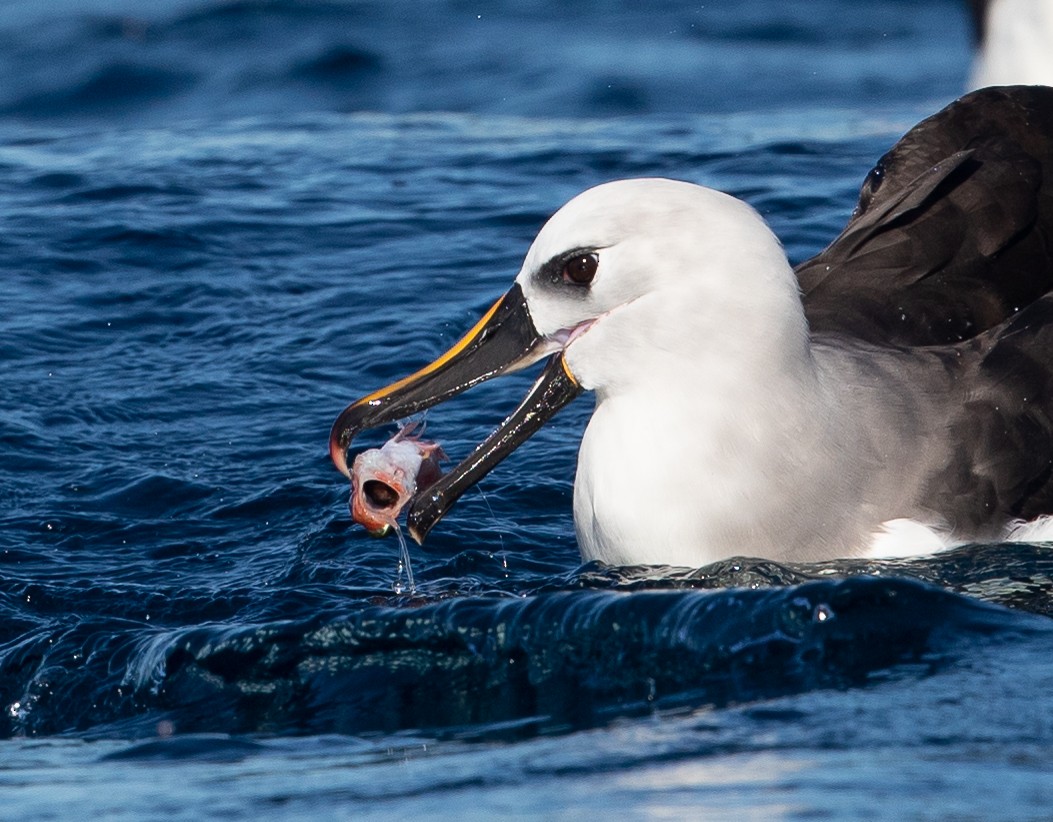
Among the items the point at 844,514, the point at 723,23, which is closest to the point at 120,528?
the point at 844,514

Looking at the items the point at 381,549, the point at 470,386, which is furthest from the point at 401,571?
the point at 470,386

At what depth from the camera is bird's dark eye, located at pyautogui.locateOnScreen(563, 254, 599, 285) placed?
5523mm

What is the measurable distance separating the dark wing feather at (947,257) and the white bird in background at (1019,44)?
11.9 ft

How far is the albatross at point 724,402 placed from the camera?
550 cm

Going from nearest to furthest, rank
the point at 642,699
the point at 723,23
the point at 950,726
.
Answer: the point at 950,726 → the point at 642,699 → the point at 723,23

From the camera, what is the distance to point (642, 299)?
18.2 feet

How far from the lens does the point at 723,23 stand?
681 inches

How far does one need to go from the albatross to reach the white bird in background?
4.66 m

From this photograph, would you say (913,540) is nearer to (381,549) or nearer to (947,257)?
(947,257)

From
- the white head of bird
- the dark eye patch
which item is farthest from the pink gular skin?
the dark eye patch

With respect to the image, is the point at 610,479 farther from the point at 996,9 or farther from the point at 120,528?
the point at 996,9

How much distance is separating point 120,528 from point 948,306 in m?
3.05

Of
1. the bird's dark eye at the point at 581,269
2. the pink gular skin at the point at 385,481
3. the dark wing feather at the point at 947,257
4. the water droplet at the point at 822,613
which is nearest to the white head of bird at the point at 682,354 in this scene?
the bird's dark eye at the point at 581,269

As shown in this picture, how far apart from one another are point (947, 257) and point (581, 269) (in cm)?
156
